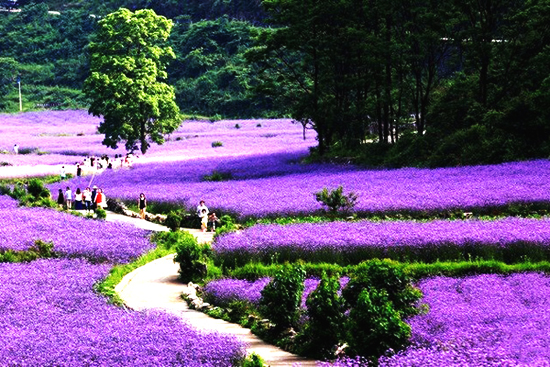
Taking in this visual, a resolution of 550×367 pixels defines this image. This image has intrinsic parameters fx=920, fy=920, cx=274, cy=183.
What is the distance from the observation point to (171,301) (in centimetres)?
2012

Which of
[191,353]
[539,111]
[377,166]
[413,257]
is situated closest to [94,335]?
[191,353]

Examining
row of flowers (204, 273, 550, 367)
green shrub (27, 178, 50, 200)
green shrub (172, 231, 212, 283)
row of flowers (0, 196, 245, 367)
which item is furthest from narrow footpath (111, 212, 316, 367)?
green shrub (27, 178, 50, 200)

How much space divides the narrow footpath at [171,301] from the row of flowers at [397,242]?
1.73 m

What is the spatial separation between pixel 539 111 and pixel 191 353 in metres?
28.3

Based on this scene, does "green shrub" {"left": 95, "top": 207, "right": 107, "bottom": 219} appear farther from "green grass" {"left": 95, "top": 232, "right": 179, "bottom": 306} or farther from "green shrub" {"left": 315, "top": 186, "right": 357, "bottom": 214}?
"green shrub" {"left": 315, "top": 186, "right": 357, "bottom": 214}

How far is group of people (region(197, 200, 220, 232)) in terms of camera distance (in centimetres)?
3312

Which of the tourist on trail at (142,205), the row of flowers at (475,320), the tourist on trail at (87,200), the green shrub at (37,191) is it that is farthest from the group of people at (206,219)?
the row of flowers at (475,320)

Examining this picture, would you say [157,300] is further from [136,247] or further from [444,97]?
[444,97]

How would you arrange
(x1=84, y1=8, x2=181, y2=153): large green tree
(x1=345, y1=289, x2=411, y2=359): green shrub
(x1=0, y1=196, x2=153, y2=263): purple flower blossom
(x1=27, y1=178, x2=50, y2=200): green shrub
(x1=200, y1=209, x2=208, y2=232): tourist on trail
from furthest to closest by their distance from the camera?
(x1=84, y1=8, x2=181, y2=153): large green tree < (x1=27, y1=178, x2=50, y2=200): green shrub < (x1=200, y1=209, x2=208, y2=232): tourist on trail < (x1=0, y1=196, x2=153, y2=263): purple flower blossom < (x1=345, y1=289, x2=411, y2=359): green shrub

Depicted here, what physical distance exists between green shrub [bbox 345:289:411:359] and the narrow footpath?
1055mm

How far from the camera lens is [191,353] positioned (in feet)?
42.5

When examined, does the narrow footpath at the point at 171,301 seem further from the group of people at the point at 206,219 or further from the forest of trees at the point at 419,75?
the forest of trees at the point at 419,75

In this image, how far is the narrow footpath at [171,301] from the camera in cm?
1505

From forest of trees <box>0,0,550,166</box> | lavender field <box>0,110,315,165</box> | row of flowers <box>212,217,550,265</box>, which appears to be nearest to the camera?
row of flowers <box>212,217,550,265</box>
